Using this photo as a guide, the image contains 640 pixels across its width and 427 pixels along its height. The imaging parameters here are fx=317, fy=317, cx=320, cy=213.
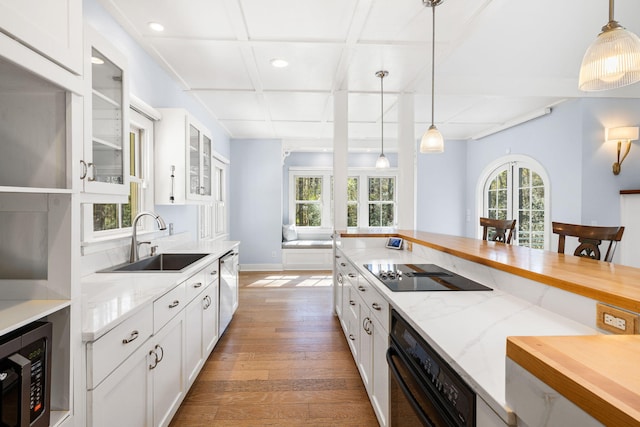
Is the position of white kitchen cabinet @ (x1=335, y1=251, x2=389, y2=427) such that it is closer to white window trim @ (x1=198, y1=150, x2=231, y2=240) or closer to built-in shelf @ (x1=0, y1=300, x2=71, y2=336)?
built-in shelf @ (x1=0, y1=300, x2=71, y2=336)

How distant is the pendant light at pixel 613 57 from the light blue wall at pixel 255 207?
5034 mm

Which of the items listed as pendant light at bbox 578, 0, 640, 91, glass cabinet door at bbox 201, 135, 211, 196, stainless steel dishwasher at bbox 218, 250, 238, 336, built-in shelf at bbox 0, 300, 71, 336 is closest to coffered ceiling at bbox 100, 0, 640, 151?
glass cabinet door at bbox 201, 135, 211, 196

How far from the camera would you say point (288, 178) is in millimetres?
6875

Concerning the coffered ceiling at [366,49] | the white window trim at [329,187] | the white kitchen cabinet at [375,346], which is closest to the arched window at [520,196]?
the coffered ceiling at [366,49]

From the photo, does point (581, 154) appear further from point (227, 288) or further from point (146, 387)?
point (146, 387)

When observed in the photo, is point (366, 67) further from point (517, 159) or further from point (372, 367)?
point (517, 159)

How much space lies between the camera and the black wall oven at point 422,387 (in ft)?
2.57

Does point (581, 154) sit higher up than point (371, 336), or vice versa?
point (581, 154)

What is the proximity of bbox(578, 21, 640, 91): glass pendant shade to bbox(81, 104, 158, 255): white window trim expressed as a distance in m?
2.80

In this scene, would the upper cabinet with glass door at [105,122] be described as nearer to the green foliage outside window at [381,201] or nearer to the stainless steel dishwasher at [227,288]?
the stainless steel dishwasher at [227,288]

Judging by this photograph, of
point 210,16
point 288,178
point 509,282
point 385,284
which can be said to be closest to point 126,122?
point 210,16

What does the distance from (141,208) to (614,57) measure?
3.20 metres

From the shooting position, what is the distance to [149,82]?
280 centimetres

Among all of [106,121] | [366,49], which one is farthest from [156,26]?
[366,49]
